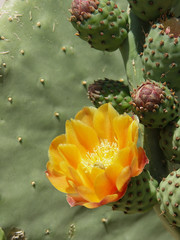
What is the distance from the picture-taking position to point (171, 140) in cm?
119

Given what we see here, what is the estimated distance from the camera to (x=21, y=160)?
5.48 ft

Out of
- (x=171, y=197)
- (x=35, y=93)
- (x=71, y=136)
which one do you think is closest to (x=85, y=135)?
(x=71, y=136)

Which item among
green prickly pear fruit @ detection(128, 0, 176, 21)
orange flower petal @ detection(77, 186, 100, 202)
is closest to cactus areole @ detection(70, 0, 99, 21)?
green prickly pear fruit @ detection(128, 0, 176, 21)

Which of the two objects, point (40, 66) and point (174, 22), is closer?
point (174, 22)

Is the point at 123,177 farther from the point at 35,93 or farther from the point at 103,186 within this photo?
the point at 35,93

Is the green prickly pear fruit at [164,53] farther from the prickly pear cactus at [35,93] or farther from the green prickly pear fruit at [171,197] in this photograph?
the prickly pear cactus at [35,93]

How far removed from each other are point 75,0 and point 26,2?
46 cm

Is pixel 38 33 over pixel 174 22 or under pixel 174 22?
under

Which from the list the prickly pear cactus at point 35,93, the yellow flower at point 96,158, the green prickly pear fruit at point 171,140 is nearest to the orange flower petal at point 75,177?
the yellow flower at point 96,158

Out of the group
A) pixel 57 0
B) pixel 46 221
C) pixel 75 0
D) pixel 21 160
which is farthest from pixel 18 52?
pixel 46 221

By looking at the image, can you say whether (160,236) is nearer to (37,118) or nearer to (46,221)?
(46,221)

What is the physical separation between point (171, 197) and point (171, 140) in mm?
153

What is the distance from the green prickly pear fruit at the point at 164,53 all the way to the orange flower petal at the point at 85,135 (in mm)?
204

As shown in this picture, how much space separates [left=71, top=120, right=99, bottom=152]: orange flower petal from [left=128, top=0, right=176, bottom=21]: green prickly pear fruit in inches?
12.7
